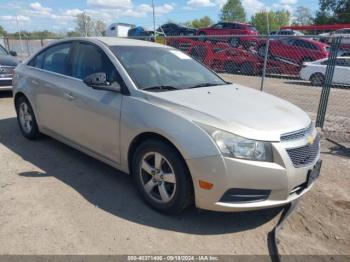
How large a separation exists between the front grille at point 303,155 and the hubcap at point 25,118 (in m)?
4.03

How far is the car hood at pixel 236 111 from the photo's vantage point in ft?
9.78

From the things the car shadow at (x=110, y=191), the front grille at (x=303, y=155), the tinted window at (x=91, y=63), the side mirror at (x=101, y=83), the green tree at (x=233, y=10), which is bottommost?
the car shadow at (x=110, y=191)

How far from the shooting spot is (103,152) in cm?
393

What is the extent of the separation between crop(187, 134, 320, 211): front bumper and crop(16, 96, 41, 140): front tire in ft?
10.7

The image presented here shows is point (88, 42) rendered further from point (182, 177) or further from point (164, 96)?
point (182, 177)

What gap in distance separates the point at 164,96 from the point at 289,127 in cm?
123

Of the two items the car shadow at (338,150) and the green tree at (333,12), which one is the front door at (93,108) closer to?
the car shadow at (338,150)

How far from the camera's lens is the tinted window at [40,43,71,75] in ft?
15.2

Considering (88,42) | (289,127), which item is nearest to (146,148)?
(289,127)

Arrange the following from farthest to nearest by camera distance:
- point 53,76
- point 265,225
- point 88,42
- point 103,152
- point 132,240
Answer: point 53,76 < point 88,42 < point 103,152 < point 265,225 < point 132,240

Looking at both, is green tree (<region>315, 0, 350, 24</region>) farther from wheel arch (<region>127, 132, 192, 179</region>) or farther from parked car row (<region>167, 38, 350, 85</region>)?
wheel arch (<region>127, 132, 192, 179</region>)

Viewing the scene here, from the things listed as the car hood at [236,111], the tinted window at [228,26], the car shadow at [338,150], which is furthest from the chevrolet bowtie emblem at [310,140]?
the tinted window at [228,26]

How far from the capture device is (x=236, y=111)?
325cm

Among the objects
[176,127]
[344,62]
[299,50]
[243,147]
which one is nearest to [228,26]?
[299,50]
